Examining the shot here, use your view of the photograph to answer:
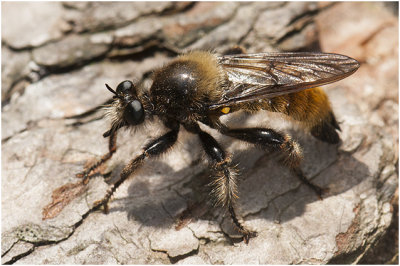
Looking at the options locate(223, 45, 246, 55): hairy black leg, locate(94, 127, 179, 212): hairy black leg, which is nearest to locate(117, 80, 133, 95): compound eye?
locate(94, 127, 179, 212): hairy black leg

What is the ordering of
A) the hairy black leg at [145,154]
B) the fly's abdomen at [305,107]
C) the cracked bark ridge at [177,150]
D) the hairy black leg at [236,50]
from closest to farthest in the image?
the cracked bark ridge at [177,150] < the hairy black leg at [145,154] < the fly's abdomen at [305,107] < the hairy black leg at [236,50]

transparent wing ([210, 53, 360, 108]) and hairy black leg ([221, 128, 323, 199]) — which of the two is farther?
hairy black leg ([221, 128, 323, 199])

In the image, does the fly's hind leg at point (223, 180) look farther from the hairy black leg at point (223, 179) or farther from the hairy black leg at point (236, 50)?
the hairy black leg at point (236, 50)

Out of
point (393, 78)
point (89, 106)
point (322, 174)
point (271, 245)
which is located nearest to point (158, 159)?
point (89, 106)

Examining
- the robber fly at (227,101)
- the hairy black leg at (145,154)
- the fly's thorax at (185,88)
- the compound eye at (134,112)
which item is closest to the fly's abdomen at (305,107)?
the robber fly at (227,101)

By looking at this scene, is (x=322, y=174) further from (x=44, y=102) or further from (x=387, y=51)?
(x=44, y=102)

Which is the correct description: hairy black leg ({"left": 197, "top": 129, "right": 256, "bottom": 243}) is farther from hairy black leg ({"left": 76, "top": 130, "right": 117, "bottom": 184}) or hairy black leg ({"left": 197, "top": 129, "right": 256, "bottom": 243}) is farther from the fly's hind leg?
hairy black leg ({"left": 76, "top": 130, "right": 117, "bottom": 184})
